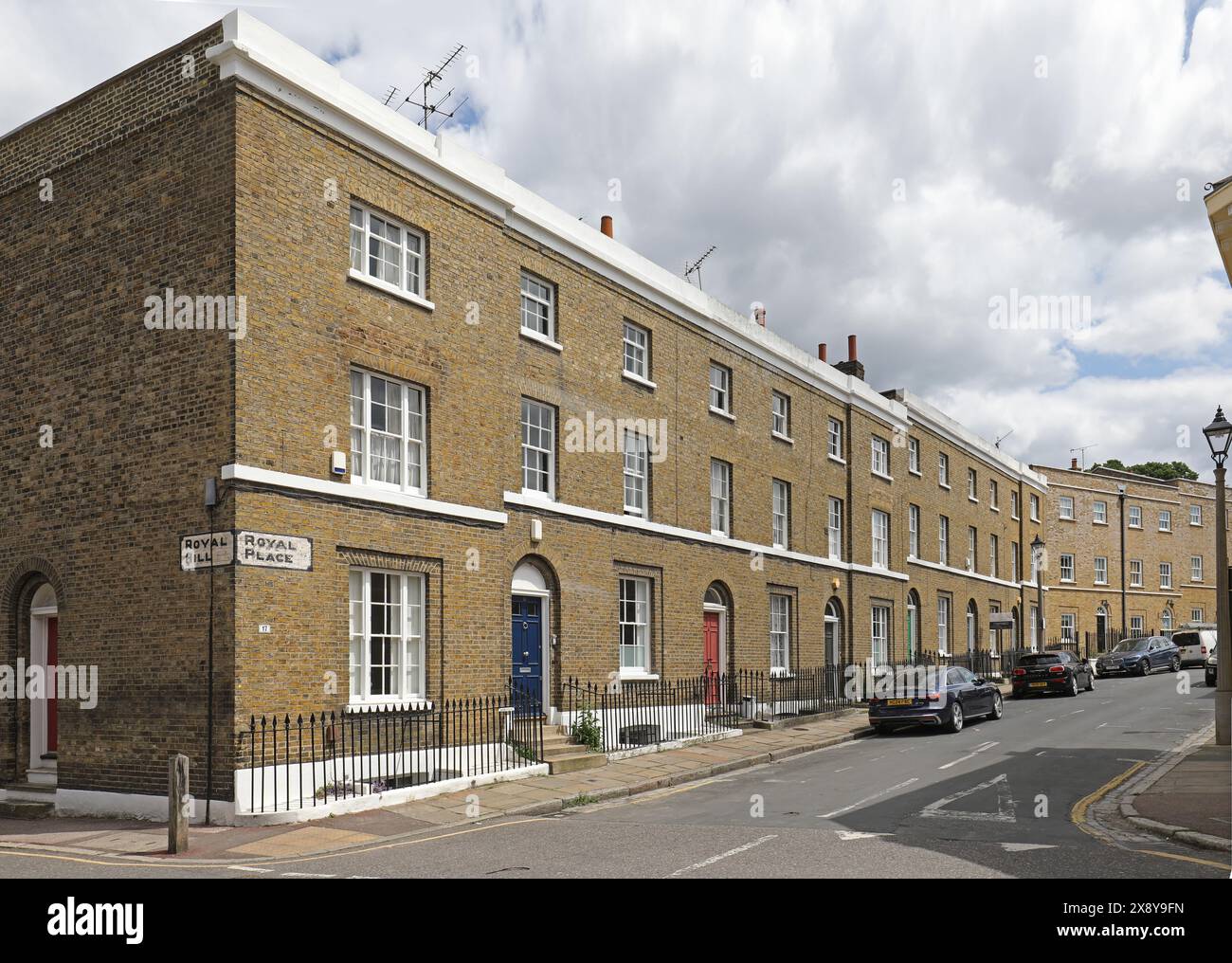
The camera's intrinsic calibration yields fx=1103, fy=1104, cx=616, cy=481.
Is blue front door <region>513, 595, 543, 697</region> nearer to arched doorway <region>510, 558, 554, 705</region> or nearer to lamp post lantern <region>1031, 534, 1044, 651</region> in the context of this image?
arched doorway <region>510, 558, 554, 705</region>

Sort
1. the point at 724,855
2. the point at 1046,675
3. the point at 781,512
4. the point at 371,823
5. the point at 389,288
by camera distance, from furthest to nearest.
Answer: the point at 1046,675, the point at 781,512, the point at 389,288, the point at 371,823, the point at 724,855

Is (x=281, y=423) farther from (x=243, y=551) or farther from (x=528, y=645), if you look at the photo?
(x=528, y=645)

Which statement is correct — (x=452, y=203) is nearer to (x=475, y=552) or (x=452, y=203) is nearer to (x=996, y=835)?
(x=475, y=552)

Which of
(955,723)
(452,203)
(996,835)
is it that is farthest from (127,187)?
(955,723)

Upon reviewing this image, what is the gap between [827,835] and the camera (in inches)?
453

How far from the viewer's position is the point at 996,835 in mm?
11438

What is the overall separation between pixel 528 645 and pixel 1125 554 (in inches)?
1954

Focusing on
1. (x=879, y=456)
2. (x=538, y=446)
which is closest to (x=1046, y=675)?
(x=879, y=456)

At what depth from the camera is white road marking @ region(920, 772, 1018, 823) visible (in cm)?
1271

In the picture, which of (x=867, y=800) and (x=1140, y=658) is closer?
(x=867, y=800)

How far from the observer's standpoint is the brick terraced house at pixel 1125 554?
186ft

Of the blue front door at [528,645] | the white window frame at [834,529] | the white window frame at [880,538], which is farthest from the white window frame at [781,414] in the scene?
the blue front door at [528,645]

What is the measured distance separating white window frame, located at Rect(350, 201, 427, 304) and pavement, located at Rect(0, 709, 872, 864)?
299 inches

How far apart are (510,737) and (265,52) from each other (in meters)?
10.9
